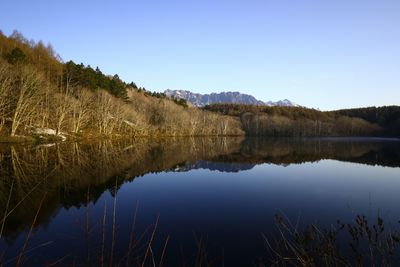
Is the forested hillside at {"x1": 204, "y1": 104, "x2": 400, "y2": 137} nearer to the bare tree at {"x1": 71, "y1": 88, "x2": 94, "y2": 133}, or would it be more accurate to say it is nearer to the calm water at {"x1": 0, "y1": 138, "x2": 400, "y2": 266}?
the bare tree at {"x1": 71, "y1": 88, "x2": 94, "y2": 133}

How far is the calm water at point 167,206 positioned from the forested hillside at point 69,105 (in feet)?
84.5

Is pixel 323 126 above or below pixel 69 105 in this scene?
below

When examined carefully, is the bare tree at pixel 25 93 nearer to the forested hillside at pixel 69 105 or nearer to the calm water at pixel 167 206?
the forested hillside at pixel 69 105

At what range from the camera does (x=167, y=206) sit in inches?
664

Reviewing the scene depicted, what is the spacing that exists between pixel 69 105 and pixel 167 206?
5580 cm

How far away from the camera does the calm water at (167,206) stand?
10195 millimetres

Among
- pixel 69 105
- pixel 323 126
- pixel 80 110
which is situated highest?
pixel 69 105

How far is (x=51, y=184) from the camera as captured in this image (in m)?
20.2

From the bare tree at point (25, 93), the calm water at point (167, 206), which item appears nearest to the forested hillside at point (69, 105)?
the bare tree at point (25, 93)

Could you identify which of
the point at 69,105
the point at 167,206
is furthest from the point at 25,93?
the point at 167,206

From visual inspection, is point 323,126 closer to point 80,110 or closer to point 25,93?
point 80,110

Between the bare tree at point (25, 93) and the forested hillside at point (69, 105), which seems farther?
the forested hillside at point (69, 105)

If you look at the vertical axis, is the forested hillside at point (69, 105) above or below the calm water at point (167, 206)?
above

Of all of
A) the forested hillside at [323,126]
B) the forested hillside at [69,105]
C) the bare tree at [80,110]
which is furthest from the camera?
the forested hillside at [323,126]
